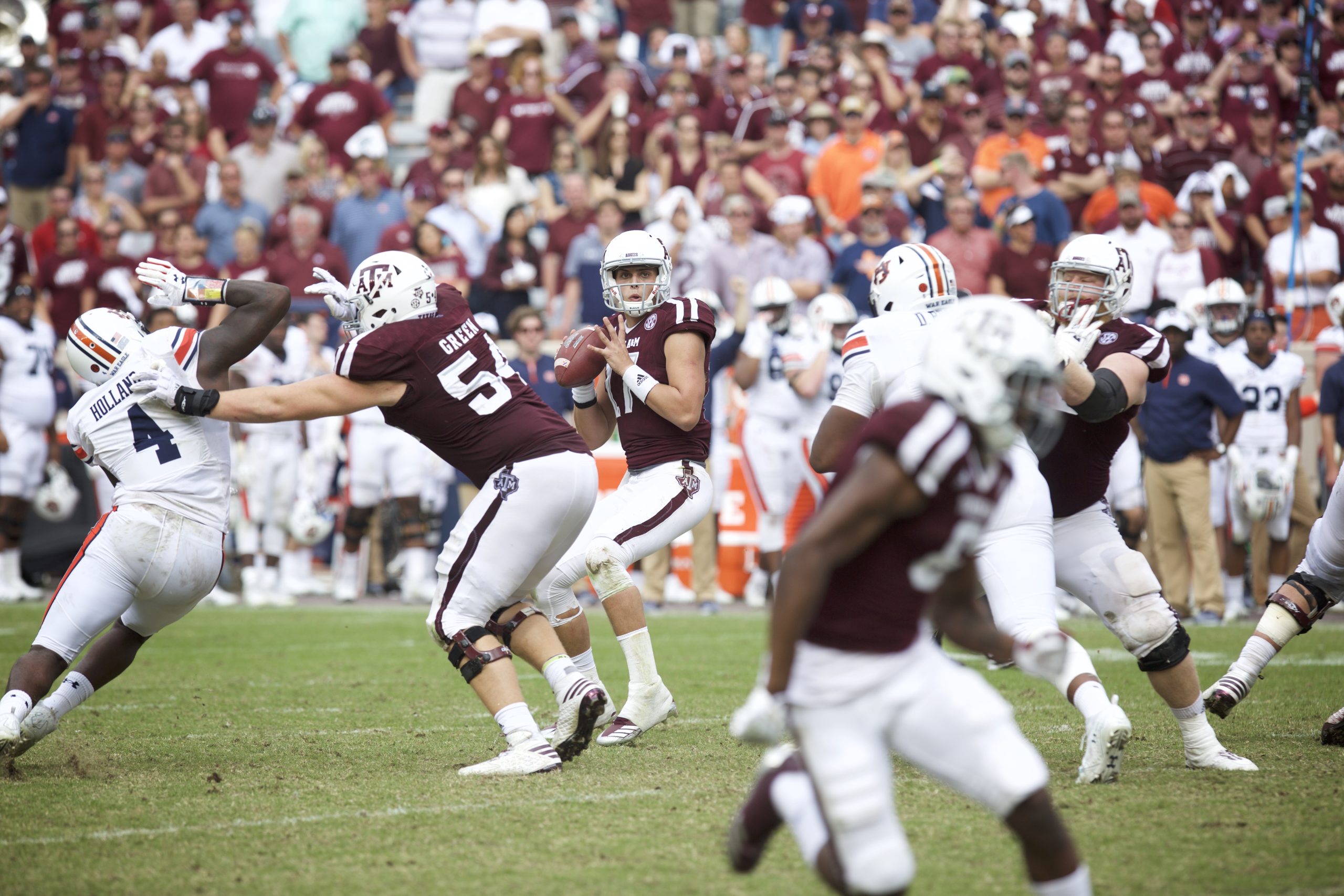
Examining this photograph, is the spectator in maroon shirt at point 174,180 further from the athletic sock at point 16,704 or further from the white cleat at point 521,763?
the white cleat at point 521,763

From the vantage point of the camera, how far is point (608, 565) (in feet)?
19.9

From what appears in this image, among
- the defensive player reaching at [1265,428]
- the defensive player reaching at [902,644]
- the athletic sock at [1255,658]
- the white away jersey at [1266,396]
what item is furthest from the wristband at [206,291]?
the white away jersey at [1266,396]

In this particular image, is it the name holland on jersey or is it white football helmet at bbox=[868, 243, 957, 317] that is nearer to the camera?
white football helmet at bbox=[868, 243, 957, 317]

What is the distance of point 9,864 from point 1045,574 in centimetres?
346

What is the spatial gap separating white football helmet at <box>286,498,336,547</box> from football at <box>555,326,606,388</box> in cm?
652

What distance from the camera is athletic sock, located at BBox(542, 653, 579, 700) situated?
18.8 feet

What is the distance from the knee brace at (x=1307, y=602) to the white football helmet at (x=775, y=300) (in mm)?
6264

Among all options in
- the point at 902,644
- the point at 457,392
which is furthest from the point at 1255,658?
the point at 457,392

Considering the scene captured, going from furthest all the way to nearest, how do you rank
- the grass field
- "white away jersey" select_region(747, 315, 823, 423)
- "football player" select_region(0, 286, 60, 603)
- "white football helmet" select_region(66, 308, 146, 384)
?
"football player" select_region(0, 286, 60, 603), "white away jersey" select_region(747, 315, 823, 423), "white football helmet" select_region(66, 308, 146, 384), the grass field

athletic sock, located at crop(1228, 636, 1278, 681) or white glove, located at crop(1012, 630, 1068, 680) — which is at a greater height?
white glove, located at crop(1012, 630, 1068, 680)

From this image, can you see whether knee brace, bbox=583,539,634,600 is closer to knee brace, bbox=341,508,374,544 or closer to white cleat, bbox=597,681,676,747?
white cleat, bbox=597,681,676,747

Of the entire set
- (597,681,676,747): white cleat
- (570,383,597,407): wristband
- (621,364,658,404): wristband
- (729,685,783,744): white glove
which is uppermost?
(729,685,783,744): white glove

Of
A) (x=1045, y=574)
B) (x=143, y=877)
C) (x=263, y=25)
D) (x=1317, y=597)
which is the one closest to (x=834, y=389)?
Answer: (x=1317, y=597)

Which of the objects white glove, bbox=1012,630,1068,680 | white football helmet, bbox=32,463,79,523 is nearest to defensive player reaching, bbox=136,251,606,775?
white glove, bbox=1012,630,1068,680
